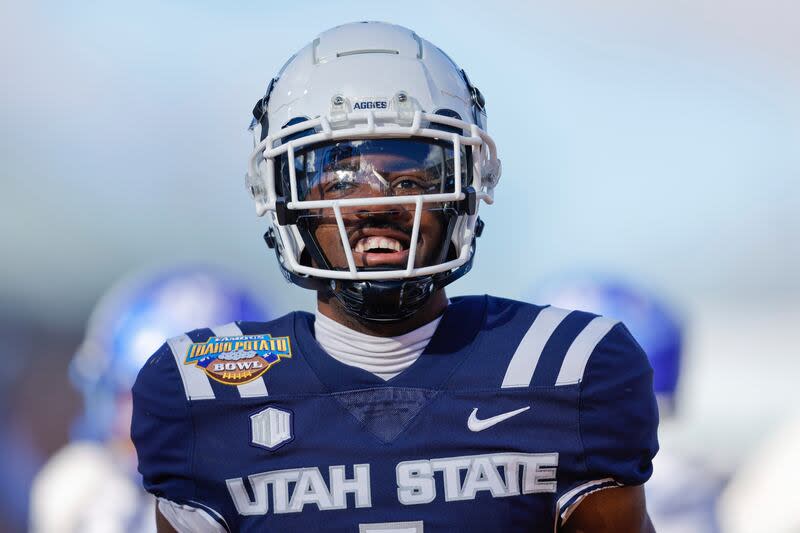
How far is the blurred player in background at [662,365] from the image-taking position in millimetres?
2914

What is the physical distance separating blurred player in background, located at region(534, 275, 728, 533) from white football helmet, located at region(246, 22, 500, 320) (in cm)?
154

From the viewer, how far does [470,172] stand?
1610 mm

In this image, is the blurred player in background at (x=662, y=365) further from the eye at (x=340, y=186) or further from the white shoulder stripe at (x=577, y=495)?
the eye at (x=340, y=186)

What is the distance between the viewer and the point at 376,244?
1.51 meters

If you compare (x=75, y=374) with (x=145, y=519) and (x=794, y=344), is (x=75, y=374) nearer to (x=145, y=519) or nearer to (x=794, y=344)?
(x=145, y=519)

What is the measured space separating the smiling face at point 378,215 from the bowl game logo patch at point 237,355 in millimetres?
165

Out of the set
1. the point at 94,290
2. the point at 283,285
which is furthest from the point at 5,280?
the point at 283,285

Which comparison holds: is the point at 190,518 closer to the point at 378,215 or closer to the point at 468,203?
the point at 378,215

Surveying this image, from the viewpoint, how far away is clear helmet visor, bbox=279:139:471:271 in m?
1.51

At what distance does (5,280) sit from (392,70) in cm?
232

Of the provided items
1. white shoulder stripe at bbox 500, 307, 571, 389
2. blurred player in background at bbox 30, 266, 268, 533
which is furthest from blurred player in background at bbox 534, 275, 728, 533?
white shoulder stripe at bbox 500, 307, 571, 389

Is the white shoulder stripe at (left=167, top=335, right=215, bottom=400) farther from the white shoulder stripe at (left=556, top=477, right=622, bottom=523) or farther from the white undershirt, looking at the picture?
the white shoulder stripe at (left=556, top=477, right=622, bottom=523)

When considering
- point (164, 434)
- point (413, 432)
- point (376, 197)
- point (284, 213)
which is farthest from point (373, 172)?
point (164, 434)

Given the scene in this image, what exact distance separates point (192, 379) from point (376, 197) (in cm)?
39
